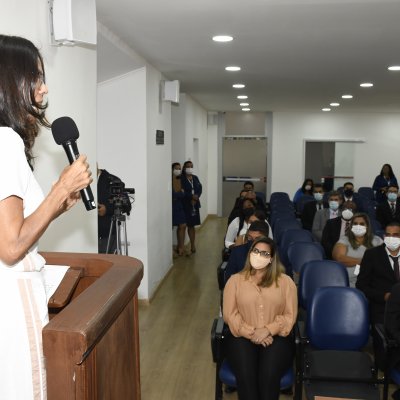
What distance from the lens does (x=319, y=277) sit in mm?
4543

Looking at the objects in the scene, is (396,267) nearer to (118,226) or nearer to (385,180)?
(118,226)

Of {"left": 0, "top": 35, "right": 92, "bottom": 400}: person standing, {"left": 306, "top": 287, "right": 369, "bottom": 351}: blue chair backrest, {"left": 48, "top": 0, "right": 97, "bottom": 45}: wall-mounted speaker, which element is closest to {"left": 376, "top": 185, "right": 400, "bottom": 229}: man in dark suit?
{"left": 306, "top": 287, "right": 369, "bottom": 351}: blue chair backrest

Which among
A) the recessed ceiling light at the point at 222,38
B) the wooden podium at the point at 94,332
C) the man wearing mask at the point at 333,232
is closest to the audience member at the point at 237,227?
the man wearing mask at the point at 333,232

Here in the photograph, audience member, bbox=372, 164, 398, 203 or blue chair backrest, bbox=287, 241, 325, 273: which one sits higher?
audience member, bbox=372, 164, 398, 203

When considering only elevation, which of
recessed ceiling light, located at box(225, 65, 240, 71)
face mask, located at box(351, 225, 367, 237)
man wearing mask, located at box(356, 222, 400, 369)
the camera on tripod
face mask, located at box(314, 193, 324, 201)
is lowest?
man wearing mask, located at box(356, 222, 400, 369)

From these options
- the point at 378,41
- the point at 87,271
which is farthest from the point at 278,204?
the point at 87,271

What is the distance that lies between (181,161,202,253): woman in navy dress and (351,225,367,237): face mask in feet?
15.1

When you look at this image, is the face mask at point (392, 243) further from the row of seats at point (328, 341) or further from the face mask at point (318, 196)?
the face mask at point (318, 196)

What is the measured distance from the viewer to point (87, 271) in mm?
1779

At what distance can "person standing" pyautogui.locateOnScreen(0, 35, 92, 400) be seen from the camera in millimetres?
1200

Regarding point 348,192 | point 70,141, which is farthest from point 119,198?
point 348,192

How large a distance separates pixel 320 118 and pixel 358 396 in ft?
41.3

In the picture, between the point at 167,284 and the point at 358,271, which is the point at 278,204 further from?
the point at 358,271

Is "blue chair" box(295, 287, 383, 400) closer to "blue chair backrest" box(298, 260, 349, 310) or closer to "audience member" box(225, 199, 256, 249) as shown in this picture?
"blue chair backrest" box(298, 260, 349, 310)
